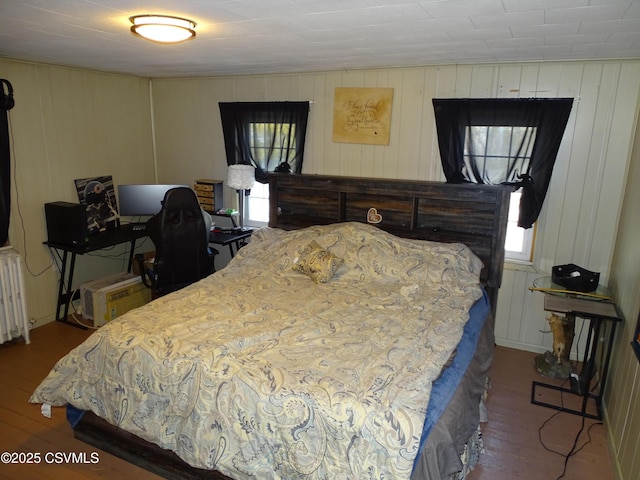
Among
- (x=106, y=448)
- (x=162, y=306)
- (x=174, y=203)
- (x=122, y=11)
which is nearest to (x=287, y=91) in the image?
(x=174, y=203)

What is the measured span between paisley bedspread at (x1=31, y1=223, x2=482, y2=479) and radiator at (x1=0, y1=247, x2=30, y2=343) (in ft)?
4.87

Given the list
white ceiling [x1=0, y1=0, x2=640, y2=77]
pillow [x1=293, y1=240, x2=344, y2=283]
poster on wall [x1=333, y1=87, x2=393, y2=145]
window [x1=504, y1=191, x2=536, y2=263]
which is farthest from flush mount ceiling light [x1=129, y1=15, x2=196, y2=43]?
window [x1=504, y1=191, x2=536, y2=263]

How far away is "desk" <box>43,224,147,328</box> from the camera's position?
3.90m

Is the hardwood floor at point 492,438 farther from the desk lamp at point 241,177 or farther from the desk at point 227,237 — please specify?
the desk lamp at point 241,177

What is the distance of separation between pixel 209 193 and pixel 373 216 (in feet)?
6.04

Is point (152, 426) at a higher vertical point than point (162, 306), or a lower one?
lower

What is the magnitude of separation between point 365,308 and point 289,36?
1.75 meters

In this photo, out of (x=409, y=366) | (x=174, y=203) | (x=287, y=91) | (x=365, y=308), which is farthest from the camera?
(x=287, y=91)

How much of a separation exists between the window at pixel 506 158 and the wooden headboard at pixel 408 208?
20 centimetres

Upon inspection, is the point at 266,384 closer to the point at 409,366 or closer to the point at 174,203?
the point at 409,366

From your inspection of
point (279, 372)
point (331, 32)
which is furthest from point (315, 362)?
point (331, 32)

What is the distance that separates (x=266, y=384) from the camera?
198 centimetres

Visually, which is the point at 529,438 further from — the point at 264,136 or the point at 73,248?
the point at 73,248

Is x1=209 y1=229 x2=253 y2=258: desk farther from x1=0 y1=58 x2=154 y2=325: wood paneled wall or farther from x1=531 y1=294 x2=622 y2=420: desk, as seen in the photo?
x1=531 y1=294 x2=622 y2=420: desk
